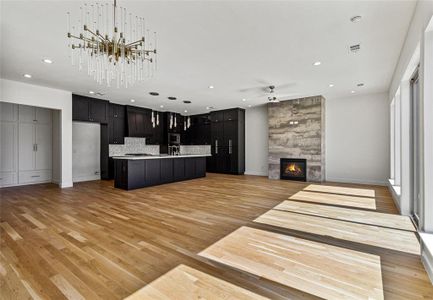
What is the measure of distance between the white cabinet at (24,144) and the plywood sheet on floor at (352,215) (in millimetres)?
7732

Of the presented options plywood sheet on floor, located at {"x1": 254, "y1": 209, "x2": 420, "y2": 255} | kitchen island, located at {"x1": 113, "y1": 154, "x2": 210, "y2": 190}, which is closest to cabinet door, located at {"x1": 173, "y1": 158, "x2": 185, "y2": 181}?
kitchen island, located at {"x1": 113, "y1": 154, "x2": 210, "y2": 190}

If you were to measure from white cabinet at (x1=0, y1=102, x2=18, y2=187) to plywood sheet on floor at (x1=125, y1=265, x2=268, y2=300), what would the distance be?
737 cm

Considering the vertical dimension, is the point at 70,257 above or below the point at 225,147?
below

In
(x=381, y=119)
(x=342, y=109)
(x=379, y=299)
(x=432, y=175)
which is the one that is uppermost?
(x=342, y=109)

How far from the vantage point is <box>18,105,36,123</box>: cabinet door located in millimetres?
6605

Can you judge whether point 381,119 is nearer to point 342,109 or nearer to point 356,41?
point 342,109

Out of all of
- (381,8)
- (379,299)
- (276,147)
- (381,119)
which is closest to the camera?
(379,299)

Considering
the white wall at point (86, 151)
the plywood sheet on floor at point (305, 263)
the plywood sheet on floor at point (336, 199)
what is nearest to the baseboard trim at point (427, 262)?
the plywood sheet on floor at point (305, 263)

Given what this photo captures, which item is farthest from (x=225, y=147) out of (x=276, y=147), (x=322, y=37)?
(x=322, y=37)

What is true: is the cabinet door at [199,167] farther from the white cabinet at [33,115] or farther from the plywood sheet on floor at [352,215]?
the white cabinet at [33,115]

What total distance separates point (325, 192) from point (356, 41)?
370 centimetres

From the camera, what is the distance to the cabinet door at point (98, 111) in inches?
283

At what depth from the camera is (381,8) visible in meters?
2.58

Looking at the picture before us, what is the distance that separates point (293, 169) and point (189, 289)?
664 cm
